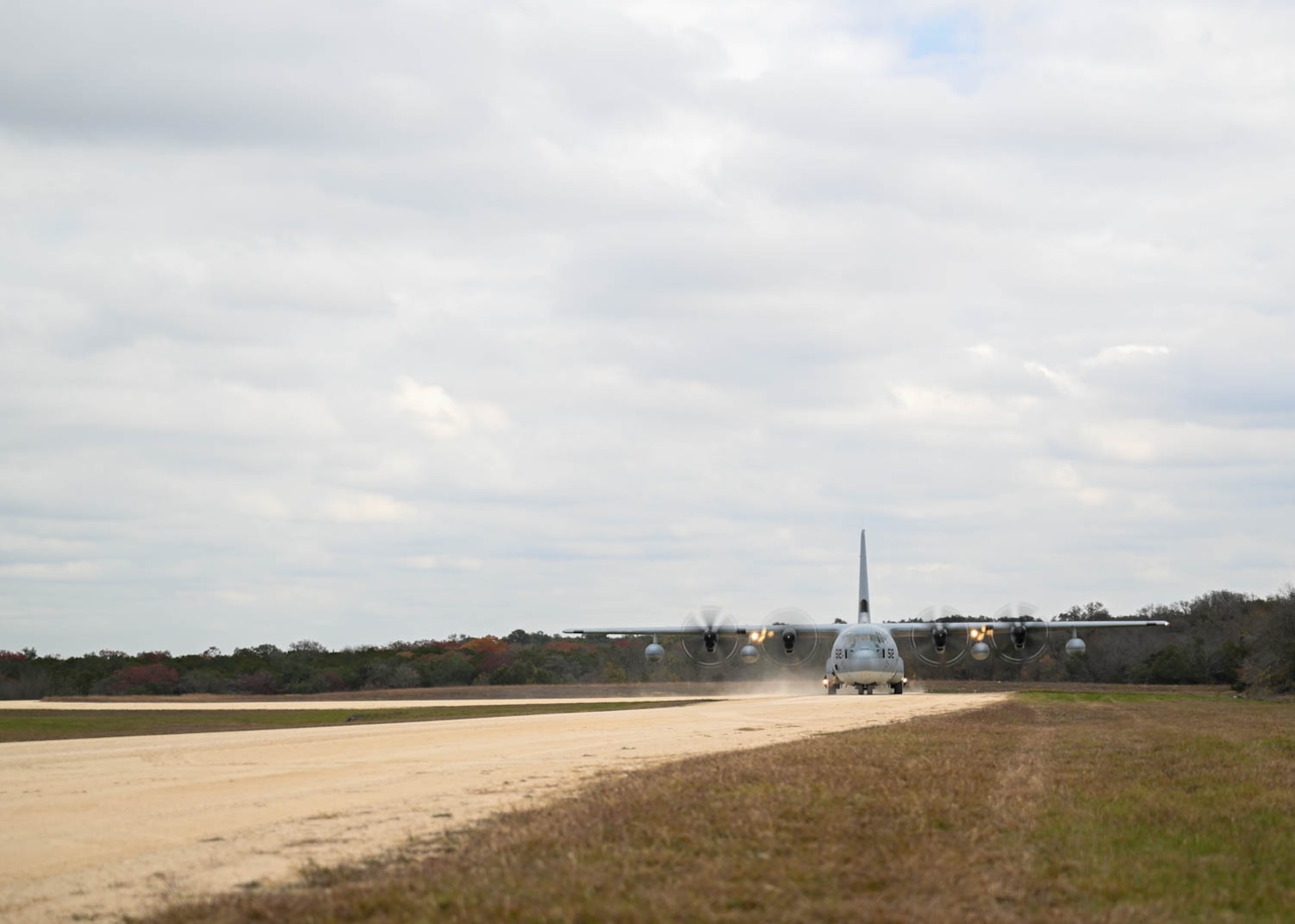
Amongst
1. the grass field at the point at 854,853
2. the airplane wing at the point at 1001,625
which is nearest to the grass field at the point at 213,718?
the grass field at the point at 854,853

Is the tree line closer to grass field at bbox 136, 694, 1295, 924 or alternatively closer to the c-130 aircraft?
the c-130 aircraft

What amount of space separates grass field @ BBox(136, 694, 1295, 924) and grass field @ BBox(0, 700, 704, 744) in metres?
23.4

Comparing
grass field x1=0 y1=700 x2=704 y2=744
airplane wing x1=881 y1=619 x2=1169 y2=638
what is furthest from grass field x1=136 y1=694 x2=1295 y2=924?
airplane wing x1=881 y1=619 x2=1169 y2=638

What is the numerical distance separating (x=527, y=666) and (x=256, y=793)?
274 feet

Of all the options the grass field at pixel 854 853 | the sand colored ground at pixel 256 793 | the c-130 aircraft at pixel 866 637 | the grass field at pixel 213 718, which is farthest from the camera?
the c-130 aircraft at pixel 866 637

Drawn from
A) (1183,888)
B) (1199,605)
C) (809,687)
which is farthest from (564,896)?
(1199,605)

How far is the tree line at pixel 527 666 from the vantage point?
280 ft

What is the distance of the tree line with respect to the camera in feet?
280

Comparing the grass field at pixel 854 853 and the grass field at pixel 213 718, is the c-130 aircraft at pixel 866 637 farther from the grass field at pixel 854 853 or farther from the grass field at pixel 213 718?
the grass field at pixel 854 853

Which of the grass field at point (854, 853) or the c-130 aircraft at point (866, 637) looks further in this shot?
the c-130 aircraft at point (866, 637)

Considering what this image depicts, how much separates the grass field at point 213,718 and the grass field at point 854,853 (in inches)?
922

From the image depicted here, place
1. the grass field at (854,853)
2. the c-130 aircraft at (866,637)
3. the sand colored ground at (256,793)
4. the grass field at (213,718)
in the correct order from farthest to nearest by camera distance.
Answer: the c-130 aircraft at (866,637)
the grass field at (213,718)
the sand colored ground at (256,793)
the grass field at (854,853)

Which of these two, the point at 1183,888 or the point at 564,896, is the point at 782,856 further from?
the point at 1183,888

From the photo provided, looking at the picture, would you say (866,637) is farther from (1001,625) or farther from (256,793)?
(256,793)
